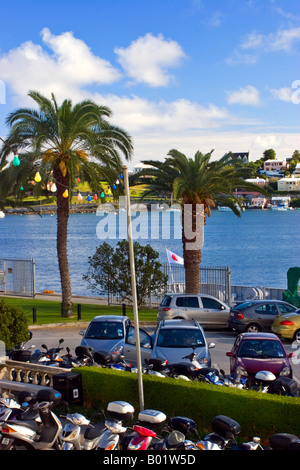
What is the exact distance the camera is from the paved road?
16250 millimetres

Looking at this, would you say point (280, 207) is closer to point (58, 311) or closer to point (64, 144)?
point (58, 311)

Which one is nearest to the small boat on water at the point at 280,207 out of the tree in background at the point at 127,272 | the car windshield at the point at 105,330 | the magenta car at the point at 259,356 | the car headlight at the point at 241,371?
the tree in background at the point at 127,272

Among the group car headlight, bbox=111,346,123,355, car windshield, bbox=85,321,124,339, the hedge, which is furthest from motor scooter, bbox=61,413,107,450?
car windshield, bbox=85,321,124,339

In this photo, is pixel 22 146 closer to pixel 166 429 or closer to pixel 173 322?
pixel 173 322

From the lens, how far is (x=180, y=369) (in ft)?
35.8

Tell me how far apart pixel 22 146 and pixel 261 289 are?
13.7 metres

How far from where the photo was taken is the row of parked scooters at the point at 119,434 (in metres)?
7.05

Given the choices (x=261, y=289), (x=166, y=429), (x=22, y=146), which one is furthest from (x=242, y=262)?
(x=166, y=429)

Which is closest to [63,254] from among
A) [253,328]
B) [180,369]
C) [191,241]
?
[191,241]

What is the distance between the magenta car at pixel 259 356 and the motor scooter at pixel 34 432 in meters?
5.26

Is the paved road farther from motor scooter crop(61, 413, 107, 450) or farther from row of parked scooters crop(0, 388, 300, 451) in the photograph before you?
motor scooter crop(61, 413, 107, 450)

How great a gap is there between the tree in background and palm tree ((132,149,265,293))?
205 cm

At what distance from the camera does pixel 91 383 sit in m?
10.6

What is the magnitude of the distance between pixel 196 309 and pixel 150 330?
193 centimetres
